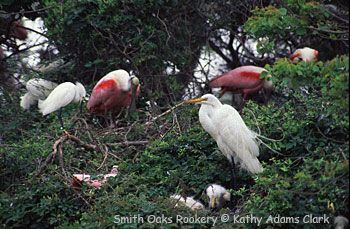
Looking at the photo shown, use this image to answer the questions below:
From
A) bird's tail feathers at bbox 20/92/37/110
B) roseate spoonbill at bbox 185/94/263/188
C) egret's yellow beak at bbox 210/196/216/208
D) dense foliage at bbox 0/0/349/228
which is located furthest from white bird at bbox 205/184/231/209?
bird's tail feathers at bbox 20/92/37/110

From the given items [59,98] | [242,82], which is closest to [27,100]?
[59,98]

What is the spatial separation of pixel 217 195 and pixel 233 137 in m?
0.56

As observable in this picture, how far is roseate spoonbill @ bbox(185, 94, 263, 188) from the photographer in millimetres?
7180

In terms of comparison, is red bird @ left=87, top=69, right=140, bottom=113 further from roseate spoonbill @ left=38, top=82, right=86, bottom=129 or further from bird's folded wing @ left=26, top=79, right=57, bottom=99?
bird's folded wing @ left=26, top=79, right=57, bottom=99

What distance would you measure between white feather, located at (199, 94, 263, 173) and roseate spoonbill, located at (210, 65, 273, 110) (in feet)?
6.84

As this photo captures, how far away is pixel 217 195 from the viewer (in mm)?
6973

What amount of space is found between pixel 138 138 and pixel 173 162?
2.94ft

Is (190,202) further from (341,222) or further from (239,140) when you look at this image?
(341,222)

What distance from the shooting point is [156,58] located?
9.74 m

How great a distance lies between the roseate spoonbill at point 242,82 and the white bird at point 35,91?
182 centimetres

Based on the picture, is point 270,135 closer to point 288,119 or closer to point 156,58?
point 288,119

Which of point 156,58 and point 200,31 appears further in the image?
point 200,31

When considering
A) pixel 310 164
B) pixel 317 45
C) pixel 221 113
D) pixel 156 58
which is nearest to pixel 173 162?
pixel 221 113

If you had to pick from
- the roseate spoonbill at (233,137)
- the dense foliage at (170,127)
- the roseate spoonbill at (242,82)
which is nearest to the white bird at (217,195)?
the dense foliage at (170,127)
